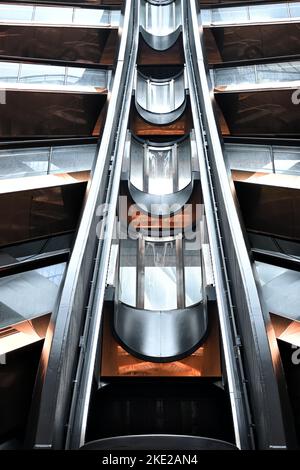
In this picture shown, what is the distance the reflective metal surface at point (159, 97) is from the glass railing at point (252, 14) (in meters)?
2.03

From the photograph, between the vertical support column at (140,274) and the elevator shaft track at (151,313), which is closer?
the elevator shaft track at (151,313)

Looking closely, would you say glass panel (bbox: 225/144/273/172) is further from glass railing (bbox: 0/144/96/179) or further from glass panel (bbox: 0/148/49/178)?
glass panel (bbox: 0/148/49/178)

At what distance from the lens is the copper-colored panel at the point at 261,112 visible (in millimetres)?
12562

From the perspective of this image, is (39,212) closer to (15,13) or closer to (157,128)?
(157,128)

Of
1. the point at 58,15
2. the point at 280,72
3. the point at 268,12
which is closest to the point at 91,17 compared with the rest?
the point at 58,15

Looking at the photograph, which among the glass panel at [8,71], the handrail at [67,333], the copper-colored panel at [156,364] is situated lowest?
the handrail at [67,333]

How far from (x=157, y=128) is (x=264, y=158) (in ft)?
21.7

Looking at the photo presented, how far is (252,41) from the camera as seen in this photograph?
634 inches

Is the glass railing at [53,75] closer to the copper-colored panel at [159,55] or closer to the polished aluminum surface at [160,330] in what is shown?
the copper-colored panel at [159,55]

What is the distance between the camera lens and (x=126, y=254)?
12836mm

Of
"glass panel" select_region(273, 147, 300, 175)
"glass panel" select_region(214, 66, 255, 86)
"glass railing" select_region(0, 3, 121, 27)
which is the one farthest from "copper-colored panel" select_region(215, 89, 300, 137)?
"glass railing" select_region(0, 3, 121, 27)

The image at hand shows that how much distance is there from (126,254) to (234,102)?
4599 mm

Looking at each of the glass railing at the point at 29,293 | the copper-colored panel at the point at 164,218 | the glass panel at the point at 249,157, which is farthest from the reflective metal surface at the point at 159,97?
the glass railing at the point at 29,293

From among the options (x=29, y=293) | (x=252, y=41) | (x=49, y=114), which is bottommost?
(x=29, y=293)
